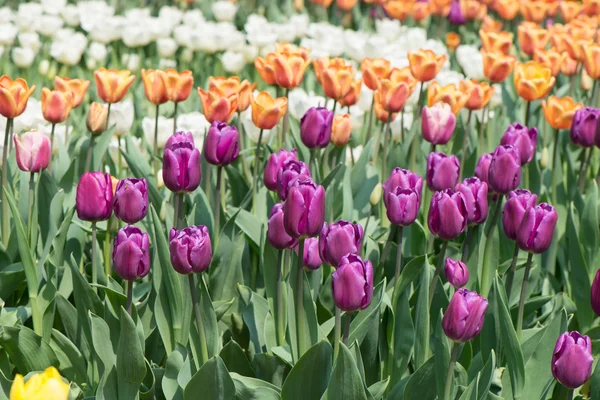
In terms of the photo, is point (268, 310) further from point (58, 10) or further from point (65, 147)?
point (58, 10)

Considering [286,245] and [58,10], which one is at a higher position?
[286,245]

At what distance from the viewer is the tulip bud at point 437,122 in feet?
9.04

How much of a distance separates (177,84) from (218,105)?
0.31 meters

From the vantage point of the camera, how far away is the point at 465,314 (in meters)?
1.72

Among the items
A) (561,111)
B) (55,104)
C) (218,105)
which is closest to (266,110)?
(218,105)

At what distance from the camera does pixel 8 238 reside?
8.49 feet

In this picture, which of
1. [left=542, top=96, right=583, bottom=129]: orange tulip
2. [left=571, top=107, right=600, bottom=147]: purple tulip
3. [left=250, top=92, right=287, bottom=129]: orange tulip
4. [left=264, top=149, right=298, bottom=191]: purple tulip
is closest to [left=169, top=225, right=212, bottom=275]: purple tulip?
[left=264, top=149, right=298, bottom=191]: purple tulip

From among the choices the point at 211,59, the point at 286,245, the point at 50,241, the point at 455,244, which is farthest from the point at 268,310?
the point at 211,59

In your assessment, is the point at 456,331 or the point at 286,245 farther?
the point at 286,245

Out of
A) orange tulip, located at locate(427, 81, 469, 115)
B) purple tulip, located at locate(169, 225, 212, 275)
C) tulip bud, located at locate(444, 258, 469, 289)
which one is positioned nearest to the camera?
purple tulip, located at locate(169, 225, 212, 275)

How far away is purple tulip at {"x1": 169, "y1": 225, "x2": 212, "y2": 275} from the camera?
1828 millimetres

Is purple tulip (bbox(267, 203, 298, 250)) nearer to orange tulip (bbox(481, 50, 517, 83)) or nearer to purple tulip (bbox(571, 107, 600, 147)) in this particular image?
purple tulip (bbox(571, 107, 600, 147))

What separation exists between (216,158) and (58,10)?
12.5 feet

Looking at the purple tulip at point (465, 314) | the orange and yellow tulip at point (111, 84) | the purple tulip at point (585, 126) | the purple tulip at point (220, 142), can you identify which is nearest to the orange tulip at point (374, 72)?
the purple tulip at point (585, 126)
